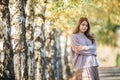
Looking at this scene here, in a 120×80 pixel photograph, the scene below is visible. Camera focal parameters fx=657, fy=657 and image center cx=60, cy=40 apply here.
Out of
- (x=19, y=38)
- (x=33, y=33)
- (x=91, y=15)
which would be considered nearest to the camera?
(x=19, y=38)

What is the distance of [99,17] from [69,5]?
88.1 ft

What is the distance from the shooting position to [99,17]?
51094 mm

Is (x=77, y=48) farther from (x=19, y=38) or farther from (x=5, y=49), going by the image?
(x=5, y=49)

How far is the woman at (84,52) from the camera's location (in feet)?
57.3

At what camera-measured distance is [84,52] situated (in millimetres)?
17625

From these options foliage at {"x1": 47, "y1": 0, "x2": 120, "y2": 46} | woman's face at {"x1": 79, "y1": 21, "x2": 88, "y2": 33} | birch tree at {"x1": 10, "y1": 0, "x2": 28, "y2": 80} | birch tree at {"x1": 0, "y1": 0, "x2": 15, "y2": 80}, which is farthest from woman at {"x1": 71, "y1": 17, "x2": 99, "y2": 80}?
foliage at {"x1": 47, "y1": 0, "x2": 120, "y2": 46}

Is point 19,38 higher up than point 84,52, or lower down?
higher up

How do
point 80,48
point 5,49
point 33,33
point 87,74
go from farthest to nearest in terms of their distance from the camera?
point 33,33 < point 80,48 < point 87,74 < point 5,49

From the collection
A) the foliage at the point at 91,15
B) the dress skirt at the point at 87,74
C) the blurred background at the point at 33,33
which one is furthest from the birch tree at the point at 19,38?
the foliage at the point at 91,15

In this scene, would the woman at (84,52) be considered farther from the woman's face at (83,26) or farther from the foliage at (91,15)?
the foliage at (91,15)

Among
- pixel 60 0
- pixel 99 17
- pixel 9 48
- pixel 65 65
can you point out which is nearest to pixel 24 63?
pixel 9 48

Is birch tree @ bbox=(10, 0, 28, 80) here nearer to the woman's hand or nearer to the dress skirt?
the woman's hand

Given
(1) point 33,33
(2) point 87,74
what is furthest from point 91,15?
(2) point 87,74

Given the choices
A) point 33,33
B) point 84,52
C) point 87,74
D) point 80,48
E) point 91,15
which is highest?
point 91,15
